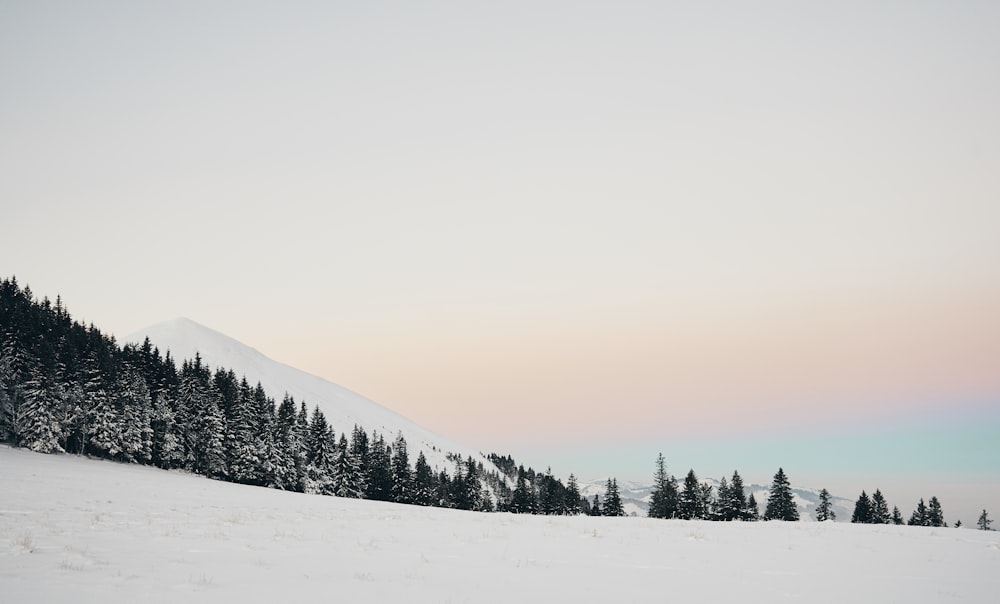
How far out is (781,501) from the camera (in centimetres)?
7725

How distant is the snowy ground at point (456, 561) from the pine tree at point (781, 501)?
58.1 m

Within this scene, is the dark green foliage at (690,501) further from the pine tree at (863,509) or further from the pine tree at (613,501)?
the pine tree at (863,509)

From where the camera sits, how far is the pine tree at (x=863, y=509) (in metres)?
80.8

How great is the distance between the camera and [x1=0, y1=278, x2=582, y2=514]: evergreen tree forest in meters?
57.2

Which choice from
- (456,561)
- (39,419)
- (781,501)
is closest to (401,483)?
(39,419)

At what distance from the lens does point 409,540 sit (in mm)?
18734

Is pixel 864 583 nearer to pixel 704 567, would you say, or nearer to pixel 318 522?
pixel 704 567

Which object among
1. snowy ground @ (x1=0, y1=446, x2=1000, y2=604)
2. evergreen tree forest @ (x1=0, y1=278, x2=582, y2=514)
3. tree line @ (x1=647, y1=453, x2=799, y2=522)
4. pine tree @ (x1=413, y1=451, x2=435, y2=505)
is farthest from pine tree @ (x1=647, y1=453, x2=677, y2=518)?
snowy ground @ (x1=0, y1=446, x2=1000, y2=604)

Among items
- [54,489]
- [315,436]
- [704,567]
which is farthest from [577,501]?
[704,567]

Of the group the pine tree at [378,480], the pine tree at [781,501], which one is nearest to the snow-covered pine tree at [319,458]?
the pine tree at [378,480]

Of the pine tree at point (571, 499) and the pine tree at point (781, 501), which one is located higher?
the pine tree at point (781, 501)

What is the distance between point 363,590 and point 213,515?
19.2 meters

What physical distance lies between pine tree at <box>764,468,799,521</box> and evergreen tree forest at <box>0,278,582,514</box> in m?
32.3

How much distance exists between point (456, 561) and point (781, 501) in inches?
3067
